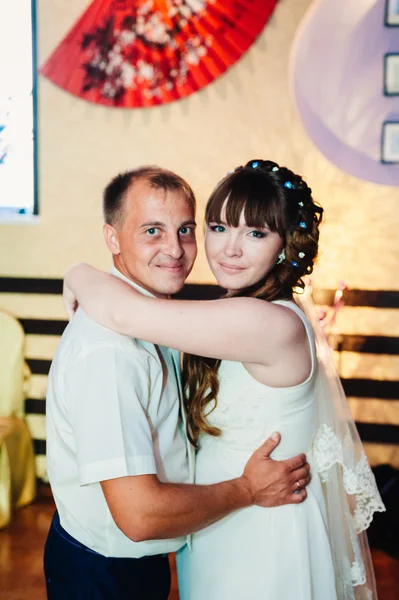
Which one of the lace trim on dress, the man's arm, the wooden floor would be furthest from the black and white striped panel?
the man's arm

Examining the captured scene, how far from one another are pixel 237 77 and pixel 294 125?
16.2 inches

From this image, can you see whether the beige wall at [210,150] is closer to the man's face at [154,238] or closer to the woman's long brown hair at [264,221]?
the woman's long brown hair at [264,221]

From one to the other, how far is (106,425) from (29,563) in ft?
6.55

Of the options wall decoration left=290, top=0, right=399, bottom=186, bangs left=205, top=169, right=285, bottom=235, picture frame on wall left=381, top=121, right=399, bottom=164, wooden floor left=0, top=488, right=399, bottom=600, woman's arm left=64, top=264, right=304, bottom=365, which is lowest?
wooden floor left=0, top=488, right=399, bottom=600

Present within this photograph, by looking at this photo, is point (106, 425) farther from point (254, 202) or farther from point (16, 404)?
point (16, 404)

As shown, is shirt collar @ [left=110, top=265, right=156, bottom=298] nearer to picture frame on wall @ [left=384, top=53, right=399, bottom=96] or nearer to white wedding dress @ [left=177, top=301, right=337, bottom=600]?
white wedding dress @ [left=177, top=301, right=337, bottom=600]

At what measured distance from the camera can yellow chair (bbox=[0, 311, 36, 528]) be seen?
3.37 meters

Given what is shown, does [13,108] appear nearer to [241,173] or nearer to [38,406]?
[38,406]

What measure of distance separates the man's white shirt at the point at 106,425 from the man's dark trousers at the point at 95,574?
4 centimetres

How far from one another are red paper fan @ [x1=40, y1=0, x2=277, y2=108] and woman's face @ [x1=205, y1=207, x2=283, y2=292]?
191cm

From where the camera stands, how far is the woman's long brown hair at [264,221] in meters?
1.50

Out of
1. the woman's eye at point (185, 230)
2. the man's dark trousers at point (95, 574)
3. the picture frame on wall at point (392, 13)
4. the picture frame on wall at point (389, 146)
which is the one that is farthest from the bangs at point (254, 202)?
the picture frame on wall at point (392, 13)

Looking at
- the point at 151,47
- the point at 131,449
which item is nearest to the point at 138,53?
the point at 151,47

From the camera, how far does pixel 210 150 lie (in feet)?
10.7
